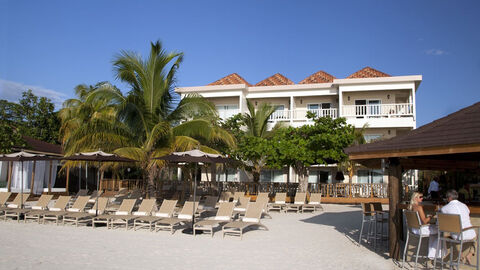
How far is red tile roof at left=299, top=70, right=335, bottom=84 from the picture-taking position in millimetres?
29609

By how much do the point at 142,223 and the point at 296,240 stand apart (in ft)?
14.6

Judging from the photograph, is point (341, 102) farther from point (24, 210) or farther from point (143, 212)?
point (24, 210)

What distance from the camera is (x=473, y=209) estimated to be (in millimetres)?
6625

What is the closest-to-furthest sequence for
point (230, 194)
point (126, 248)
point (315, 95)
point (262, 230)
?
1. point (126, 248)
2. point (262, 230)
3. point (230, 194)
4. point (315, 95)

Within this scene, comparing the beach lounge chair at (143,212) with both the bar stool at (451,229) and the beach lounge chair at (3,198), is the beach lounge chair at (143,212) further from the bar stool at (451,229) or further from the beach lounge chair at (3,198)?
the bar stool at (451,229)

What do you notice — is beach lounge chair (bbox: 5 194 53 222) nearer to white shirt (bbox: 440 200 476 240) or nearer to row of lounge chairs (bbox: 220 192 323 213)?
row of lounge chairs (bbox: 220 192 323 213)

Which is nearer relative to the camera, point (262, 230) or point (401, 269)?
point (401, 269)

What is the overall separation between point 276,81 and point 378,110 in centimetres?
859

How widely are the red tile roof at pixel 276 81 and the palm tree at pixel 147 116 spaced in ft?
50.9

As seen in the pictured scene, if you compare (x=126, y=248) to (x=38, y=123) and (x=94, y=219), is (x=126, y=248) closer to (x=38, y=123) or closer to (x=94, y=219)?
(x=94, y=219)

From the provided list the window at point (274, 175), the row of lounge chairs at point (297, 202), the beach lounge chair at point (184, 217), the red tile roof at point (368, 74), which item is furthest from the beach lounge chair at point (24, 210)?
the red tile roof at point (368, 74)

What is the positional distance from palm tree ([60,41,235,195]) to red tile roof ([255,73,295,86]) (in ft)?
50.9

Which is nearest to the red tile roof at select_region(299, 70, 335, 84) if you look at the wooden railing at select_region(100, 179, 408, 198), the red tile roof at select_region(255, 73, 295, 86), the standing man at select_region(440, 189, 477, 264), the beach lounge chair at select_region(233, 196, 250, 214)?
the red tile roof at select_region(255, 73, 295, 86)

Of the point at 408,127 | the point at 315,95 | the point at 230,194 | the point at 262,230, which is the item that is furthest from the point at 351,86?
the point at 262,230
